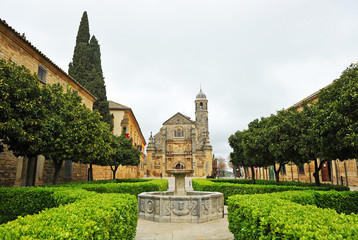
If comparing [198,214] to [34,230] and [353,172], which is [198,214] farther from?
[353,172]

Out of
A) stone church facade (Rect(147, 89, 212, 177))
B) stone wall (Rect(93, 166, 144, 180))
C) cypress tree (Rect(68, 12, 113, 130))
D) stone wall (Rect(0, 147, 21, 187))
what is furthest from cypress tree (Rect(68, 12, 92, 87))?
stone church facade (Rect(147, 89, 212, 177))

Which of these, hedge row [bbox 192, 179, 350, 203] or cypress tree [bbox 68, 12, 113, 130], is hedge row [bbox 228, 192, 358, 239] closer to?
hedge row [bbox 192, 179, 350, 203]

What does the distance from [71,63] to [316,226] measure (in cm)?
2783

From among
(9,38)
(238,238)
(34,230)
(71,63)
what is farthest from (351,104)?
(71,63)

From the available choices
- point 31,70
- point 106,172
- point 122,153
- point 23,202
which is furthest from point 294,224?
point 106,172

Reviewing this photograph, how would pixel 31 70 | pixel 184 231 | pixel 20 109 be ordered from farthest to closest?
1. pixel 31 70
2. pixel 20 109
3. pixel 184 231

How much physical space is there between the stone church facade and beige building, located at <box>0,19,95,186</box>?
106 ft

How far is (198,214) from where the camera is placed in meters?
7.49

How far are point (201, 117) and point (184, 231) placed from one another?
52868mm

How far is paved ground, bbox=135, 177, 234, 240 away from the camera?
585 cm

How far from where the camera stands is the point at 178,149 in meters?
52.1

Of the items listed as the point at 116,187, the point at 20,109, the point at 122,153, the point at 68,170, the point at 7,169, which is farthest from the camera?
the point at 122,153

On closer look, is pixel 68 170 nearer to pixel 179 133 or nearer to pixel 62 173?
pixel 62 173

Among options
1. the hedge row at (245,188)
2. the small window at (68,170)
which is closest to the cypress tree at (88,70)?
the small window at (68,170)
